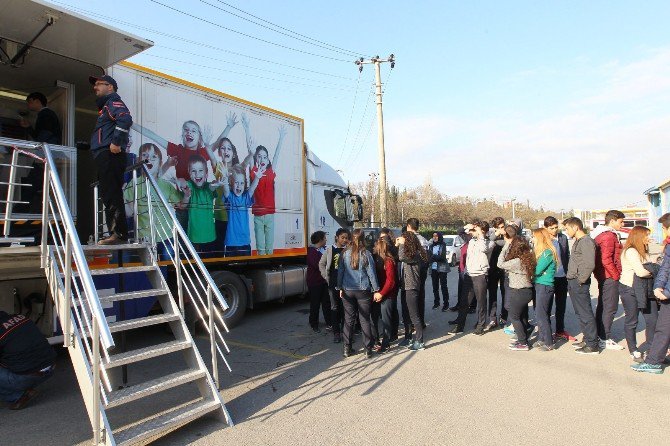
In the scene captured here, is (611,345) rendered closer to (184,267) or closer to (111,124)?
(184,267)

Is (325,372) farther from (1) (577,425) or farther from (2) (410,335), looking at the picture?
(1) (577,425)

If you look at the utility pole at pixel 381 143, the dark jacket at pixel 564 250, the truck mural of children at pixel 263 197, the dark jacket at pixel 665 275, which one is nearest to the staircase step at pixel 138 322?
the truck mural of children at pixel 263 197

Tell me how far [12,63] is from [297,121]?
4.78 m

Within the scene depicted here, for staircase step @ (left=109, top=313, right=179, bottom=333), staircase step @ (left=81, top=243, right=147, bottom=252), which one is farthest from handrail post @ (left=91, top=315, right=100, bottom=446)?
staircase step @ (left=81, top=243, right=147, bottom=252)

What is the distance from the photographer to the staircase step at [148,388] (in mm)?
3354

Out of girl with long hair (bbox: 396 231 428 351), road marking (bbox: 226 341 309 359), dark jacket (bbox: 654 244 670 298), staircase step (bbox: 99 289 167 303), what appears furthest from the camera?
girl with long hair (bbox: 396 231 428 351)

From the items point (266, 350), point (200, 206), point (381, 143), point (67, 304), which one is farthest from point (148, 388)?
point (381, 143)

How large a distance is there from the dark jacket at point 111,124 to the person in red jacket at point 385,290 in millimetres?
3539

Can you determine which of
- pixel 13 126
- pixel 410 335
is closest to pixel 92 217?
pixel 13 126

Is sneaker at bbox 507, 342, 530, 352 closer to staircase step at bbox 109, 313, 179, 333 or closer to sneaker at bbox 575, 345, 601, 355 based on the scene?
sneaker at bbox 575, 345, 601, 355

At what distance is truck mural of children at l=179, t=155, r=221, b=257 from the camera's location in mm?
6526

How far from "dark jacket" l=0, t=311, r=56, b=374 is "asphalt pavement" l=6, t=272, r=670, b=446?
0.43 meters

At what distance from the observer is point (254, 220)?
7691 millimetres

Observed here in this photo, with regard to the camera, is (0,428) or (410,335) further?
(410,335)
